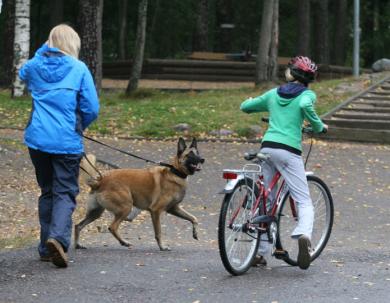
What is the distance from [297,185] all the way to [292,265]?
2.50ft

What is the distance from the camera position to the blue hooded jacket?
7.11 meters

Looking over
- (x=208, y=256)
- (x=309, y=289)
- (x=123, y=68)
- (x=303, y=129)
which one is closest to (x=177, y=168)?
(x=208, y=256)

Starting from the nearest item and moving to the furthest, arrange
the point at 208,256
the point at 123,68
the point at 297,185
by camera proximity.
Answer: the point at 297,185
the point at 208,256
the point at 123,68

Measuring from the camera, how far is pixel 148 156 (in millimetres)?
15359

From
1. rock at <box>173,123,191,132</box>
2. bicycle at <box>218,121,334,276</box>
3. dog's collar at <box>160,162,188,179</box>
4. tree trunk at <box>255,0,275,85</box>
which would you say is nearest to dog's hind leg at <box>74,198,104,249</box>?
dog's collar at <box>160,162,188,179</box>

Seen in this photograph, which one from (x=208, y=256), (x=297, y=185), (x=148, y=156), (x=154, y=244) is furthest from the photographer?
(x=148, y=156)

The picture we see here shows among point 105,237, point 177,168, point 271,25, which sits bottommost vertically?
point 105,237

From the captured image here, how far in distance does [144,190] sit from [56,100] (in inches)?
63.8

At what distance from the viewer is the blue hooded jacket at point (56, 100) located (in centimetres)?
711

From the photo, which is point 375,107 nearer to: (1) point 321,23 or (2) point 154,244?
(2) point 154,244

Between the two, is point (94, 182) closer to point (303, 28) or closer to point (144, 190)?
point (144, 190)

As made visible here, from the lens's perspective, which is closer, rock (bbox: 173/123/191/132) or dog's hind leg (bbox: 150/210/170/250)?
dog's hind leg (bbox: 150/210/170/250)

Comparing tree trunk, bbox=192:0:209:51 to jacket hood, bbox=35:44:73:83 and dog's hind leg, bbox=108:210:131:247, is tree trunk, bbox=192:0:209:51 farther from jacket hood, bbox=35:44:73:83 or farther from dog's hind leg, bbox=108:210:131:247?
jacket hood, bbox=35:44:73:83

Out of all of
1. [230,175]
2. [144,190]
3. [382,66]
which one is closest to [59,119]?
[230,175]
